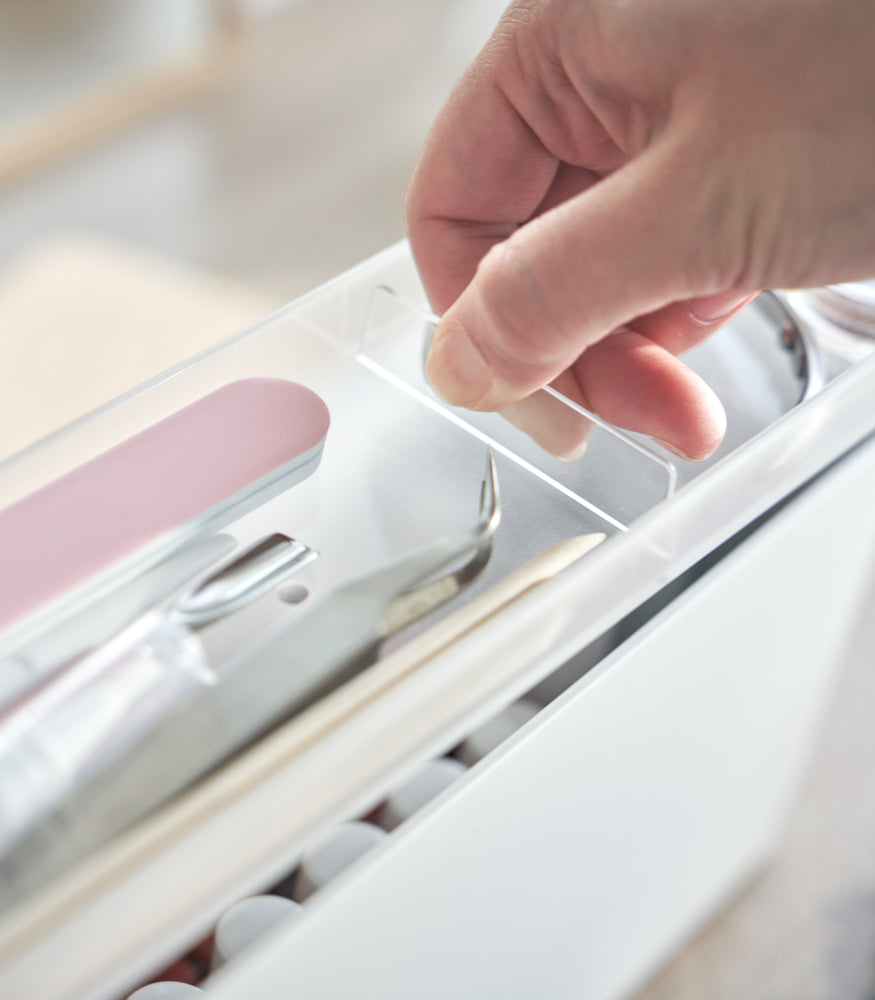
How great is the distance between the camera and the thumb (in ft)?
1.11

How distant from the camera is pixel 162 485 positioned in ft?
1.22

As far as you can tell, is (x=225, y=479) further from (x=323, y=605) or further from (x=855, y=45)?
(x=855, y=45)

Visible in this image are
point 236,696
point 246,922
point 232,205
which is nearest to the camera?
point 236,696

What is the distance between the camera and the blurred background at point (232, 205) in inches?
34.8

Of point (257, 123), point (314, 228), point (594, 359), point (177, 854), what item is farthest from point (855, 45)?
point (257, 123)

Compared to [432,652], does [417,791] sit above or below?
below

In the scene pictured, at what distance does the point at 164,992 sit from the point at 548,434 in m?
0.24

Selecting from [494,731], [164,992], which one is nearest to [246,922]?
[164,992]

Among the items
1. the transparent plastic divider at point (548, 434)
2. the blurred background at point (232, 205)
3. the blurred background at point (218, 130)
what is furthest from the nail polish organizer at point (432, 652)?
the blurred background at point (218, 130)

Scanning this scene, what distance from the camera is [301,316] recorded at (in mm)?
443

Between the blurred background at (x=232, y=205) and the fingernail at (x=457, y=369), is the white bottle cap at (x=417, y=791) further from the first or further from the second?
the blurred background at (x=232, y=205)

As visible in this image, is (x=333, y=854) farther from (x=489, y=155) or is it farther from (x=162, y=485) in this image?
(x=489, y=155)

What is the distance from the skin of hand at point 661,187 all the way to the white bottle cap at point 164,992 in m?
0.23

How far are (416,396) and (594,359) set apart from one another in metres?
0.07
